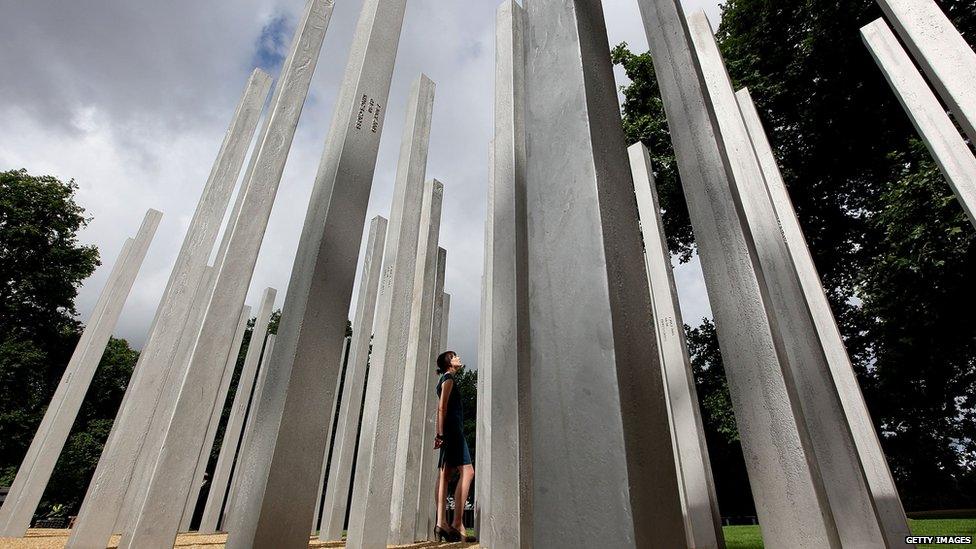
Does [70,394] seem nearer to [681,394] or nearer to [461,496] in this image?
[461,496]

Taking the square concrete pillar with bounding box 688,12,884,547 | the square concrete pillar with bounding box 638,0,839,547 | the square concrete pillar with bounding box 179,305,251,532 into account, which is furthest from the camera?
the square concrete pillar with bounding box 179,305,251,532

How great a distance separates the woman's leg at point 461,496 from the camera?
→ 5215 mm

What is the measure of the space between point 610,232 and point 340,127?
2.30 meters

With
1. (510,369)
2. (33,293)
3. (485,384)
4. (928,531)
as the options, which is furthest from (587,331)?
(33,293)

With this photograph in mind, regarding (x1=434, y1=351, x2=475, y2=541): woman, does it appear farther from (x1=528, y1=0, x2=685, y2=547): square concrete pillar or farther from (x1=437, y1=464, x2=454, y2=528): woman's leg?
(x1=528, y1=0, x2=685, y2=547): square concrete pillar

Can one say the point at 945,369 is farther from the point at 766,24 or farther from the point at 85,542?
the point at 85,542

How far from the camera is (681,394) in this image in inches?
237

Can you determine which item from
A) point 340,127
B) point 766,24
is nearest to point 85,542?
point 340,127

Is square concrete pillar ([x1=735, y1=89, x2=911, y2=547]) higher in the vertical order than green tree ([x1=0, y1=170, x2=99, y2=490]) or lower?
lower

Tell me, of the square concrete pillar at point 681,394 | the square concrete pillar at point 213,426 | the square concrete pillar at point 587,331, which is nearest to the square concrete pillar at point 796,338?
the square concrete pillar at point 681,394

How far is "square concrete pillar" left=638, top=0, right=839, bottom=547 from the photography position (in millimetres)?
2572

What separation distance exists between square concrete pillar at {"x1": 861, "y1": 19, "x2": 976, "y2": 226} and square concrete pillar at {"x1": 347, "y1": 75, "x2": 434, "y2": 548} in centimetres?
451

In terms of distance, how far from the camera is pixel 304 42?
4184mm

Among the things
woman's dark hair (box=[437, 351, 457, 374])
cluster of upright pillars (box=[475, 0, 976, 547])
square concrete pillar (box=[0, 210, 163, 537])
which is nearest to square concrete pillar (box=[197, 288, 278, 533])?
square concrete pillar (box=[0, 210, 163, 537])
